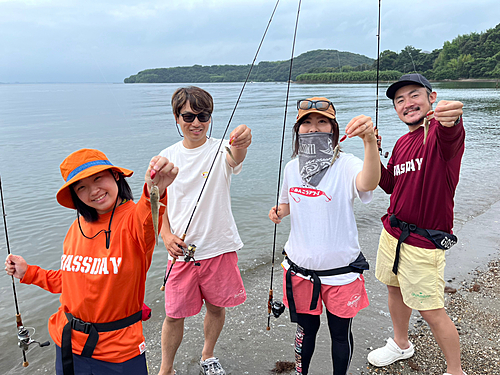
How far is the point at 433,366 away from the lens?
11.3 feet

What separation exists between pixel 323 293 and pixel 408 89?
1.90m

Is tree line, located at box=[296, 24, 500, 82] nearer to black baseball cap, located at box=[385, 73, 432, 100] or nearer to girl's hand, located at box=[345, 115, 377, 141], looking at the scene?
black baseball cap, located at box=[385, 73, 432, 100]

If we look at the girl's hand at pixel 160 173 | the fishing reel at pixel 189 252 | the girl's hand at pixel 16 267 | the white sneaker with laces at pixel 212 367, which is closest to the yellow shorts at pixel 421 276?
the fishing reel at pixel 189 252

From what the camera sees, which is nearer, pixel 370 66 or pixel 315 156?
pixel 315 156

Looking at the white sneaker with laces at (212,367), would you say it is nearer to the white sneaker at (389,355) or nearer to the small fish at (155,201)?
the white sneaker at (389,355)

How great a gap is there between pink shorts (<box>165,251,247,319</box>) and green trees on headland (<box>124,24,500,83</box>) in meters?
2.86

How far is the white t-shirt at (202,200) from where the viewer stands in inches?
122

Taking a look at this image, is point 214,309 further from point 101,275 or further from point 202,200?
point 101,275

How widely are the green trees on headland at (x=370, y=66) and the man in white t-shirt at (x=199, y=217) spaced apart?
2.13 metres

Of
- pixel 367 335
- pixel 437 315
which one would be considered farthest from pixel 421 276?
pixel 367 335

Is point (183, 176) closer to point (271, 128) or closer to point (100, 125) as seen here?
point (271, 128)

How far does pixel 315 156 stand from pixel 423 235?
113cm

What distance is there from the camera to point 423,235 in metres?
2.95

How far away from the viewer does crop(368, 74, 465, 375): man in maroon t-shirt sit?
2.83 m
